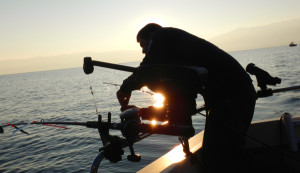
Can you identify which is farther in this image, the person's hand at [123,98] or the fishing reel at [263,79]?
the fishing reel at [263,79]

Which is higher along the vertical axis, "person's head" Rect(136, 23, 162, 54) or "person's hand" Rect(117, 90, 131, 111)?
"person's head" Rect(136, 23, 162, 54)

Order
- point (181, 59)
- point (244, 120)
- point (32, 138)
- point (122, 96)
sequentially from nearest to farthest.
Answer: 1. point (122, 96)
2. point (181, 59)
3. point (244, 120)
4. point (32, 138)

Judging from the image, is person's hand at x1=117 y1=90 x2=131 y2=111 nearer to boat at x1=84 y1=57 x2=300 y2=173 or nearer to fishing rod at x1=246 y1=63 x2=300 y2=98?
boat at x1=84 y1=57 x2=300 y2=173

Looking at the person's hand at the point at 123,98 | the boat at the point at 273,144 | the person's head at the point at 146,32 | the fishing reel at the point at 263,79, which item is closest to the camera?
the person's hand at the point at 123,98

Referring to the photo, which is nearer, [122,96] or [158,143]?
[122,96]

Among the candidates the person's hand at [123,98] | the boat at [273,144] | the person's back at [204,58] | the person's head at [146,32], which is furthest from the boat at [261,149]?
the person's head at [146,32]

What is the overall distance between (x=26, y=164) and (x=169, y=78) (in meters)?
11.8

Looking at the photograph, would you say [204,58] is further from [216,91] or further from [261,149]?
[261,149]

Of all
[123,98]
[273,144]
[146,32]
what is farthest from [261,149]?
[123,98]

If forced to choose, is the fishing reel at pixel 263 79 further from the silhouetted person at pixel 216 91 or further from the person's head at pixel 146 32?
the person's head at pixel 146 32

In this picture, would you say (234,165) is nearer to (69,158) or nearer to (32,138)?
(69,158)

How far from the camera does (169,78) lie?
1649mm

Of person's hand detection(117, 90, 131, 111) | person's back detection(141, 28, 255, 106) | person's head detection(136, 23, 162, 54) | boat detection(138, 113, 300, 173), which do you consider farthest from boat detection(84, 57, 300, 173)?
person's head detection(136, 23, 162, 54)

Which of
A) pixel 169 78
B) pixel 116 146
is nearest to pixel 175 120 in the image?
pixel 169 78
